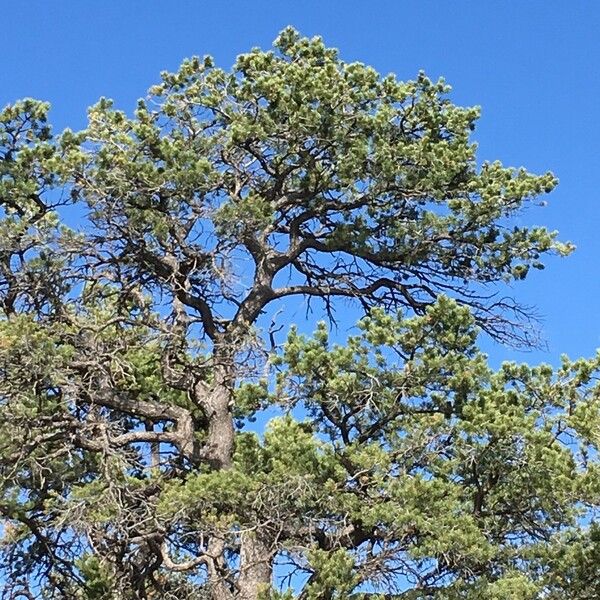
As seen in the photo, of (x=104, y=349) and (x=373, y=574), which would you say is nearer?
(x=373, y=574)

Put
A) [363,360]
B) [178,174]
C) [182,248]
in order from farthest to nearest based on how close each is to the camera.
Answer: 1. [182,248]
2. [178,174]
3. [363,360]

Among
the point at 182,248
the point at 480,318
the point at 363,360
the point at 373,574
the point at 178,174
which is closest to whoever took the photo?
the point at 373,574

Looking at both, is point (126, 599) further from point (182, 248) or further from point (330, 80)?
point (330, 80)

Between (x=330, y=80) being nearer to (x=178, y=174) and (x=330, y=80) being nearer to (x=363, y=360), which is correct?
(x=178, y=174)

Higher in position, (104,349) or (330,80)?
(330,80)

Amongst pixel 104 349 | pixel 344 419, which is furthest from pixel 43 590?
pixel 344 419

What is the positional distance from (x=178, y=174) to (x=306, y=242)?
202 centimetres

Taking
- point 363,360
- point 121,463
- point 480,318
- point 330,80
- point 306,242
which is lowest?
point 121,463

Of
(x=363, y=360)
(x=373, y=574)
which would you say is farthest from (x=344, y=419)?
(x=373, y=574)

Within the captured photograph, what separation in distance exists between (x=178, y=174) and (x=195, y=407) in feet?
8.60

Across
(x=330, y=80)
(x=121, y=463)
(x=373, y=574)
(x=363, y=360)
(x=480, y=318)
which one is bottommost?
(x=373, y=574)

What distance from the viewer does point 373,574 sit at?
7637 mm

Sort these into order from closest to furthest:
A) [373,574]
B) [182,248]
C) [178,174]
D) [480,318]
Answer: [373,574] < [178,174] < [182,248] < [480,318]

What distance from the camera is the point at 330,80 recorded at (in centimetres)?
964
